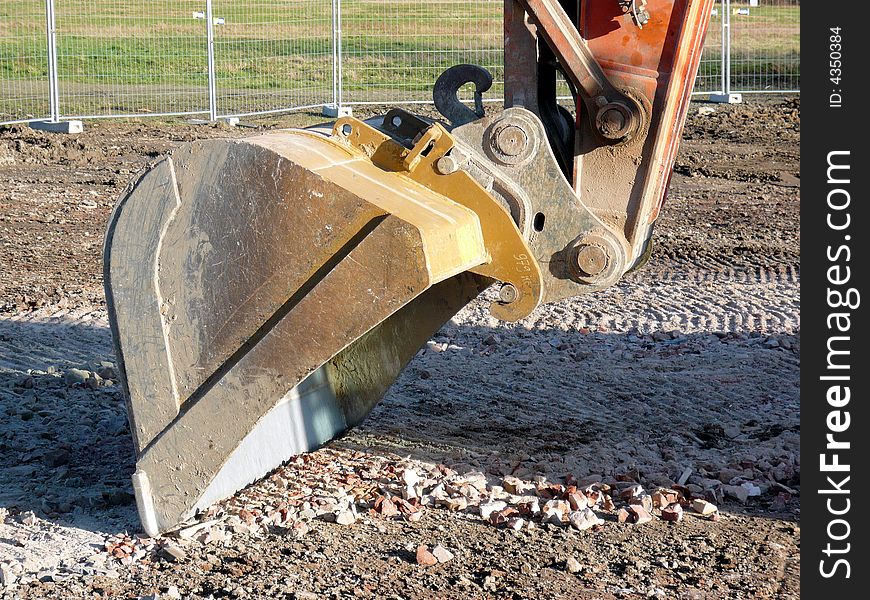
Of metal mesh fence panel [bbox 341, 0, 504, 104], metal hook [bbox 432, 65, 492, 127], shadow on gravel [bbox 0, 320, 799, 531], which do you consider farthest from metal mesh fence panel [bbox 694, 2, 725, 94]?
metal hook [bbox 432, 65, 492, 127]

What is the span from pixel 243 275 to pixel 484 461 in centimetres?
146

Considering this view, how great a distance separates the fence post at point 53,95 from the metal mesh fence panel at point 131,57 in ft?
3.58

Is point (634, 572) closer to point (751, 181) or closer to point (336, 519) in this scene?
point (336, 519)

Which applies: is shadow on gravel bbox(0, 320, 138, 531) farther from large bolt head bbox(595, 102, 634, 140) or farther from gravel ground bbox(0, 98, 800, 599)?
large bolt head bbox(595, 102, 634, 140)

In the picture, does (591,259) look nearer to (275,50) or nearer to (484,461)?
(484,461)

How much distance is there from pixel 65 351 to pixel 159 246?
2.78m

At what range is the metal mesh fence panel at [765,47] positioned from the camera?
58.4 feet

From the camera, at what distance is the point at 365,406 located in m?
4.87

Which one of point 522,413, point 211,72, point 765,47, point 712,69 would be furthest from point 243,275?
point 765,47

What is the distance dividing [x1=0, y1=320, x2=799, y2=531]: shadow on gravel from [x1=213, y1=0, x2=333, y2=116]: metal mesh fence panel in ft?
34.9

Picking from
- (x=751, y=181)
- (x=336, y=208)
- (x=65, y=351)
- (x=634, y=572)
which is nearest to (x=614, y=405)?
(x=634, y=572)

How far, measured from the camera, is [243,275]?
11.6 ft

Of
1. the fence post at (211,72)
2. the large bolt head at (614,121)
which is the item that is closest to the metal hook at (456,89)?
the large bolt head at (614,121)

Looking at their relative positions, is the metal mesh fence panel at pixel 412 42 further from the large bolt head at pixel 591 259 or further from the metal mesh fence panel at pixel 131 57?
the large bolt head at pixel 591 259
